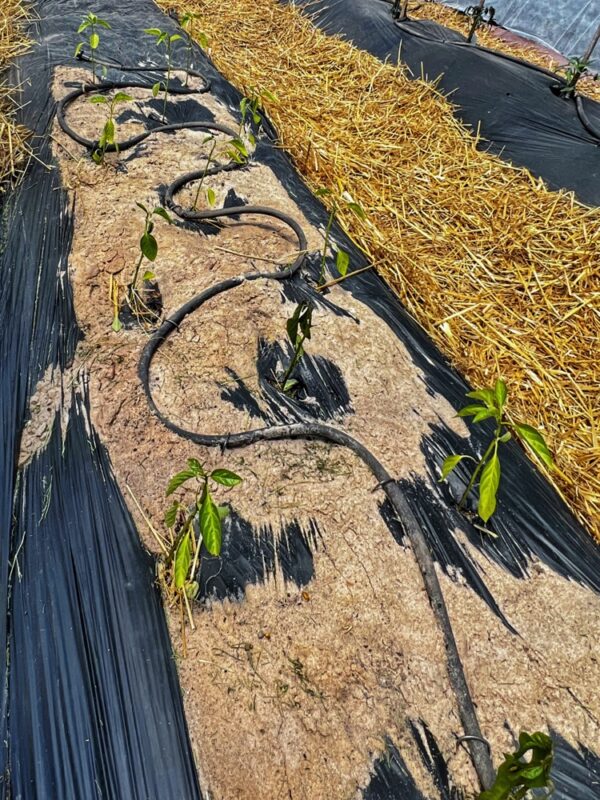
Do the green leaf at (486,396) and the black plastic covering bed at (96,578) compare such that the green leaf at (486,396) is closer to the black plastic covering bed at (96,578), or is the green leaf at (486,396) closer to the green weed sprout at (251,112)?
the black plastic covering bed at (96,578)

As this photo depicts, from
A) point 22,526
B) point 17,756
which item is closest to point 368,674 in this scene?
point 17,756

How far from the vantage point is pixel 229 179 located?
2.35 metres

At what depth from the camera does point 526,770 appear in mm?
796

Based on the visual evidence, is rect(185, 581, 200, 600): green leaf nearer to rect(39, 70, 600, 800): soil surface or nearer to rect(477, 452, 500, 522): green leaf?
rect(39, 70, 600, 800): soil surface

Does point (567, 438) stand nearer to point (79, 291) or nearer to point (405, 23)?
point (79, 291)

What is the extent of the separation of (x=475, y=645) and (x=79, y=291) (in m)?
1.53

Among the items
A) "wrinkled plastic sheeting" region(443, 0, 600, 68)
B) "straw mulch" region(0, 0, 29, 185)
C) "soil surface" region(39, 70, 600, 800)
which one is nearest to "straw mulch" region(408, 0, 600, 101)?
"wrinkled plastic sheeting" region(443, 0, 600, 68)

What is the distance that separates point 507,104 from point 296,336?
2630 millimetres

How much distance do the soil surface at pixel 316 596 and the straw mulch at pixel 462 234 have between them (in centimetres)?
41

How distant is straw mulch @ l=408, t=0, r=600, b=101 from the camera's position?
5.00 meters

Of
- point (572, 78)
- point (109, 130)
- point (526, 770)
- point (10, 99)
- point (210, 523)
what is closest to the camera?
point (526, 770)

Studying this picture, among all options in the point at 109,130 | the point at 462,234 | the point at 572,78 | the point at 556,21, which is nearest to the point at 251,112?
the point at 109,130

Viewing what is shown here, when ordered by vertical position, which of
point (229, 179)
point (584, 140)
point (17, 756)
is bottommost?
point (17, 756)

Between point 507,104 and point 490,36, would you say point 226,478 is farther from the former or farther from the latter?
point 490,36
